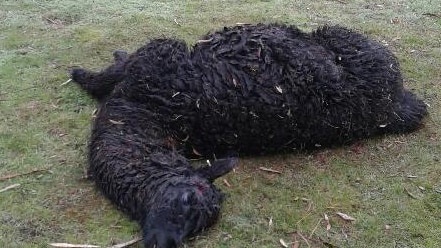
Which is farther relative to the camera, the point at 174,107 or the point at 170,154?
→ the point at 174,107

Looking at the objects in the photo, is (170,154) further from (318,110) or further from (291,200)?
(318,110)

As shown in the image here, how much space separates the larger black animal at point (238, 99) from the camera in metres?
3.66

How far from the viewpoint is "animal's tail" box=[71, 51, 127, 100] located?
4328 millimetres

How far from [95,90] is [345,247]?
2.25m

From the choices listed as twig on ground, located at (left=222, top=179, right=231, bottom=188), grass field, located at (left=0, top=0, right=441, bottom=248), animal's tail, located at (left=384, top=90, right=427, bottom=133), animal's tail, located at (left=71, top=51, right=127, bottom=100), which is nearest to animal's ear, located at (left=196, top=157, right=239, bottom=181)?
grass field, located at (left=0, top=0, right=441, bottom=248)

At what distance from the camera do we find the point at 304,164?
404cm

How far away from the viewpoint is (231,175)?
3877 mm

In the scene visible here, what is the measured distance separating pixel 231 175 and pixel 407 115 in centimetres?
137

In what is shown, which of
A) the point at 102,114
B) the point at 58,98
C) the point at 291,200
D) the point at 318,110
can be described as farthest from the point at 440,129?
the point at 58,98

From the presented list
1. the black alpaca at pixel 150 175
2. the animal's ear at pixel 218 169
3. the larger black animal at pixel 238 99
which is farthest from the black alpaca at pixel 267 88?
the animal's ear at pixel 218 169

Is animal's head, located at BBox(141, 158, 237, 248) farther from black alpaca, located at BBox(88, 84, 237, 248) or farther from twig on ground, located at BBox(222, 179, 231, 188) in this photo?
twig on ground, located at BBox(222, 179, 231, 188)

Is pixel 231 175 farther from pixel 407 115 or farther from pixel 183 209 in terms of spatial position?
pixel 407 115

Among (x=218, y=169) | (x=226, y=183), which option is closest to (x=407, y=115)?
(x=226, y=183)

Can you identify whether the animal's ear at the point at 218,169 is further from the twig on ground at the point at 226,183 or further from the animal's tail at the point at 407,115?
the animal's tail at the point at 407,115
